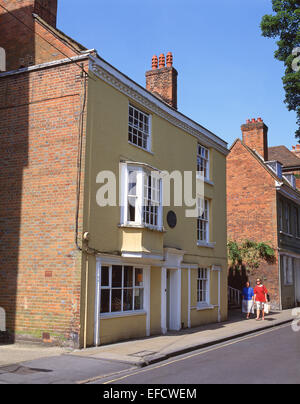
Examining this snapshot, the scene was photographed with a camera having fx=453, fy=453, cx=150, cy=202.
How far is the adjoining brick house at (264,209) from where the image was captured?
26844mm

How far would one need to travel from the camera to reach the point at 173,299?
1638 centimetres

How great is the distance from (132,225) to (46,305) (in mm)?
3298

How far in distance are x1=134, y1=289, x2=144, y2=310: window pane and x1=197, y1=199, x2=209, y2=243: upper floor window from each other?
4.98 meters

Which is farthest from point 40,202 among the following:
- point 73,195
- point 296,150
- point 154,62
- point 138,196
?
point 296,150

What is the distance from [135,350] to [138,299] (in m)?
2.93

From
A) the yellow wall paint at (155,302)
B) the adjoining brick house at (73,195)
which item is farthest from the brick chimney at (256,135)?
the yellow wall paint at (155,302)

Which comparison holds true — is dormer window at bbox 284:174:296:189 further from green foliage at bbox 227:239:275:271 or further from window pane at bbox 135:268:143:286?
window pane at bbox 135:268:143:286

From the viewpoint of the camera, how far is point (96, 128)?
12.7m

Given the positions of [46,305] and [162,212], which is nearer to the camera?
[46,305]

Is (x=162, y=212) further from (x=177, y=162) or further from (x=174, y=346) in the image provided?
(x=174, y=346)

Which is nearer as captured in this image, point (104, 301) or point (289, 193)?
point (104, 301)

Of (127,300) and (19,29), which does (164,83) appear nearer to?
(19,29)
